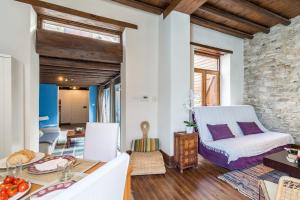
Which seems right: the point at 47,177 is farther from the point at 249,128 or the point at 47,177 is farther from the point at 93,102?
the point at 93,102

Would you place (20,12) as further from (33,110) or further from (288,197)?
(288,197)

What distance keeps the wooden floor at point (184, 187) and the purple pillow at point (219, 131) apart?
0.66 meters

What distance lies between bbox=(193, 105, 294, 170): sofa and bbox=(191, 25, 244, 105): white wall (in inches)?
21.9

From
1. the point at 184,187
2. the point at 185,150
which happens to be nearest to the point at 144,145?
the point at 185,150

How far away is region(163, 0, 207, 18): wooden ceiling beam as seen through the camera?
277 centimetres

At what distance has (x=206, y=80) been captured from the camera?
4.48 m

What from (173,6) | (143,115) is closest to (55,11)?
(173,6)

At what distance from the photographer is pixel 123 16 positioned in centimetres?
328

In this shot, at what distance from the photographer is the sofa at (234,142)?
2641 millimetres

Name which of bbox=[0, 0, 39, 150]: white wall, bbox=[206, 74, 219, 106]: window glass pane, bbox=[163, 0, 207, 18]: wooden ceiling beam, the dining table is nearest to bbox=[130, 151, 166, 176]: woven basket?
the dining table

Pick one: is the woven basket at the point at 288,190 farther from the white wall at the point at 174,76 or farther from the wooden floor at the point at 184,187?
the white wall at the point at 174,76

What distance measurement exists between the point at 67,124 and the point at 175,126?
892 centimetres

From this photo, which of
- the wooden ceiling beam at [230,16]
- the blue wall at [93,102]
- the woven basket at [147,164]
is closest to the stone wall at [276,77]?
the wooden ceiling beam at [230,16]

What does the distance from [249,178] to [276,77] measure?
2897mm
